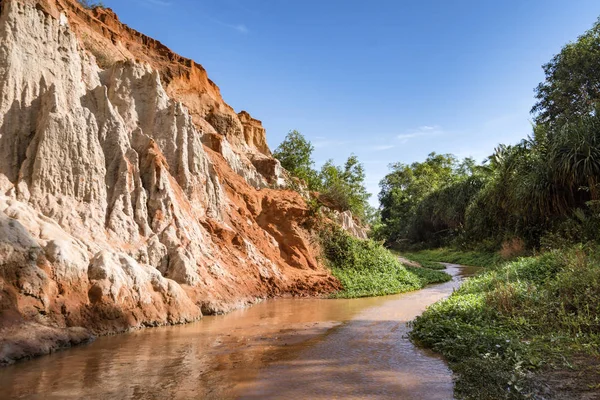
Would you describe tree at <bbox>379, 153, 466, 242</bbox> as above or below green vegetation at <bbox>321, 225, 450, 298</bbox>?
above

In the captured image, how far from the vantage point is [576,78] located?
2372cm

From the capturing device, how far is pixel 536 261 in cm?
1242

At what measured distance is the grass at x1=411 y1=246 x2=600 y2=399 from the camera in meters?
5.04

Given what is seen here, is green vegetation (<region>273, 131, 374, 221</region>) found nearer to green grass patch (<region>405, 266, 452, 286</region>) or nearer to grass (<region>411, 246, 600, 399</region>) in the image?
green grass patch (<region>405, 266, 452, 286</region>)

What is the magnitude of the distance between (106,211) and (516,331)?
1031cm

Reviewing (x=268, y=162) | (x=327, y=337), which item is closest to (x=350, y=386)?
(x=327, y=337)

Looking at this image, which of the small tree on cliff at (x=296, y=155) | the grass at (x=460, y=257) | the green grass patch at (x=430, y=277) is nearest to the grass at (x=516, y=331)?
the green grass patch at (x=430, y=277)

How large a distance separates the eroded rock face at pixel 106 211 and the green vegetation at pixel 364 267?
4.00 feet

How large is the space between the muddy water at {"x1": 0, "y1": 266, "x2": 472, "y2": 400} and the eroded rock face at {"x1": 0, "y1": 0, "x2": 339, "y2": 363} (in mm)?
955

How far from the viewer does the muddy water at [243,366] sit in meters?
5.23

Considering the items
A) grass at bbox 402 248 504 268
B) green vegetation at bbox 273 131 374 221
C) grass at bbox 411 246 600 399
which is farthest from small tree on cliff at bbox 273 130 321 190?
grass at bbox 411 246 600 399

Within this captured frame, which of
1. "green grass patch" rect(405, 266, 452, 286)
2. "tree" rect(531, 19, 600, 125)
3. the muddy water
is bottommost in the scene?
"green grass patch" rect(405, 266, 452, 286)

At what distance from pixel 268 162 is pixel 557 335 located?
69.6ft

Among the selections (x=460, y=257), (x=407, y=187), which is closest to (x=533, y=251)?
(x=460, y=257)
